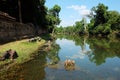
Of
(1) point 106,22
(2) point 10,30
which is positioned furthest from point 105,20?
(2) point 10,30

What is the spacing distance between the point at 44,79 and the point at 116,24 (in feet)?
292

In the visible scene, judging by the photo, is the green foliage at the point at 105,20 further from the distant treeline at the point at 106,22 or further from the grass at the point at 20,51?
the grass at the point at 20,51

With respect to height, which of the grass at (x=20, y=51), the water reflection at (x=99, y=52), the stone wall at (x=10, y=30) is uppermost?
the stone wall at (x=10, y=30)

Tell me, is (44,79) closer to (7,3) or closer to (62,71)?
(62,71)

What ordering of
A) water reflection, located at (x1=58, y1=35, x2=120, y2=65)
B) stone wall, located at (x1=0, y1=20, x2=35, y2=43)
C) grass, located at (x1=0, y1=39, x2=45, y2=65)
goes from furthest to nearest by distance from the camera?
stone wall, located at (x1=0, y1=20, x2=35, y2=43) < water reflection, located at (x1=58, y1=35, x2=120, y2=65) < grass, located at (x1=0, y1=39, x2=45, y2=65)

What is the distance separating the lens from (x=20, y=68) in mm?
16828

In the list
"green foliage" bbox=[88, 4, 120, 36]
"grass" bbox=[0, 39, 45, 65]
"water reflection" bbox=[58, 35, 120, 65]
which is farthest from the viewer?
"green foliage" bbox=[88, 4, 120, 36]

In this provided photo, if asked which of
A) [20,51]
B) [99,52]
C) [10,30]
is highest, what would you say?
[10,30]

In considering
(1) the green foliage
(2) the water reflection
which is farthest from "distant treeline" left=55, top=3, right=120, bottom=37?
(2) the water reflection

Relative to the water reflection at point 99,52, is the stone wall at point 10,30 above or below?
above

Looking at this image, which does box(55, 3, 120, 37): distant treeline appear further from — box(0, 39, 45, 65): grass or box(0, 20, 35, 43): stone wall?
box(0, 39, 45, 65): grass

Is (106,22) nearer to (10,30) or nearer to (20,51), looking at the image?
(10,30)

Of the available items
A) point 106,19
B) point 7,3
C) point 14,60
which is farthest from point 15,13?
point 106,19

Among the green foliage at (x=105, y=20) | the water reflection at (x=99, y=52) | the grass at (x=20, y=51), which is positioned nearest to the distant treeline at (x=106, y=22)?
the green foliage at (x=105, y=20)
